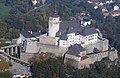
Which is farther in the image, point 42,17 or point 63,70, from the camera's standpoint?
point 42,17

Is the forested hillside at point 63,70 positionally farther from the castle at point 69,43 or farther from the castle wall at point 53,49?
the castle wall at point 53,49

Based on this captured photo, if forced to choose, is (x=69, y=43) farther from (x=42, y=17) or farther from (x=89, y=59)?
(x=42, y=17)

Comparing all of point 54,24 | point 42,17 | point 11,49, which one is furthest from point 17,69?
point 42,17

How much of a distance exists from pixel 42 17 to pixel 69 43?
1945 cm

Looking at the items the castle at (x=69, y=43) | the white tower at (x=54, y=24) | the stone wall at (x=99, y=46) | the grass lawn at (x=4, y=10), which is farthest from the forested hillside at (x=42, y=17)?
the white tower at (x=54, y=24)

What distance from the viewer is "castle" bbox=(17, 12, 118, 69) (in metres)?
38.6

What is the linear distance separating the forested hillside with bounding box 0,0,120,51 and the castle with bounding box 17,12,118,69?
5236 millimetres

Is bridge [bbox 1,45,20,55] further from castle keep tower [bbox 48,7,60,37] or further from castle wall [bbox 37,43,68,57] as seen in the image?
castle keep tower [bbox 48,7,60,37]

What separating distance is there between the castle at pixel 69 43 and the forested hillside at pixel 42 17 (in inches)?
206

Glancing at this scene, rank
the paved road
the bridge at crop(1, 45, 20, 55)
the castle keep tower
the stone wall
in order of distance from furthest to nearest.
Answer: the bridge at crop(1, 45, 20, 55)
the stone wall
the castle keep tower
the paved road

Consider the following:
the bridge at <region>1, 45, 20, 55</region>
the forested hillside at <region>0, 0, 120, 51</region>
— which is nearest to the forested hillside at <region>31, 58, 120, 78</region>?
the bridge at <region>1, 45, 20, 55</region>

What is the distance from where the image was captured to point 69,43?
1563 inches

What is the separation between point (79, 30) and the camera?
135 ft

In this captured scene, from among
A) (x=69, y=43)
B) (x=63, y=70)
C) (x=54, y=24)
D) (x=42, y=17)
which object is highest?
(x=54, y=24)
